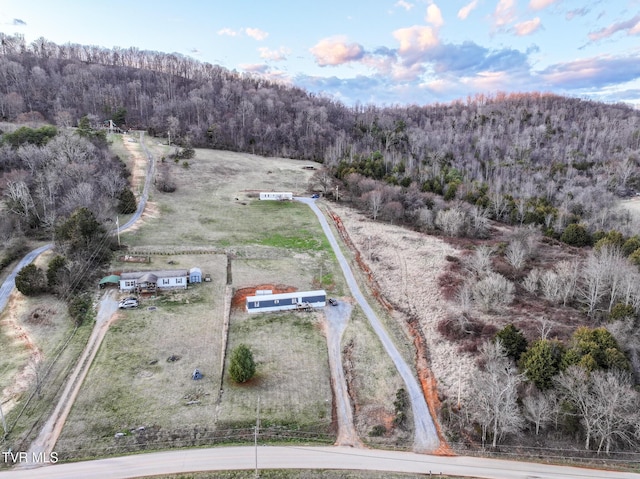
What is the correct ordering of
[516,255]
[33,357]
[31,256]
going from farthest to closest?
[516,255] < [31,256] < [33,357]

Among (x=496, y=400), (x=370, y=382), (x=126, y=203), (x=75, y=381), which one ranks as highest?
(x=126, y=203)

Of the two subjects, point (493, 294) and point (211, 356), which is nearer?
point (211, 356)

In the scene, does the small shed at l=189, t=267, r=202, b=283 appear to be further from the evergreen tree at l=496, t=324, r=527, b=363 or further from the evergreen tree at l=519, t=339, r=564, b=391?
the evergreen tree at l=519, t=339, r=564, b=391

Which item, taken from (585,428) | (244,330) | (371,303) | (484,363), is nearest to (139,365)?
(244,330)

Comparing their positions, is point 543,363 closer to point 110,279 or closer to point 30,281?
point 110,279

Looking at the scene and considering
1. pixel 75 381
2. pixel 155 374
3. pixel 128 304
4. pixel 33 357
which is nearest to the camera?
pixel 75 381

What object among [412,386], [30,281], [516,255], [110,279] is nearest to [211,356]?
[110,279]

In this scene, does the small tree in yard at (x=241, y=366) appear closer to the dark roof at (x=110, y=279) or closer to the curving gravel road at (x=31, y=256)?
the dark roof at (x=110, y=279)
